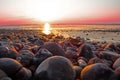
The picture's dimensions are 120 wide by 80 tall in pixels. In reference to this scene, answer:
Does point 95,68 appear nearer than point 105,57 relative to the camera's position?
Yes

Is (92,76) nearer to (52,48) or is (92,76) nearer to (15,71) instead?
(15,71)

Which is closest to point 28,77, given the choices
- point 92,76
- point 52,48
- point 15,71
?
point 15,71

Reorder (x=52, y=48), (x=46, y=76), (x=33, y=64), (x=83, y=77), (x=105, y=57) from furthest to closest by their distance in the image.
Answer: (x=105, y=57) < (x=52, y=48) < (x=33, y=64) < (x=83, y=77) < (x=46, y=76)

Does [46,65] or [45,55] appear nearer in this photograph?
[46,65]

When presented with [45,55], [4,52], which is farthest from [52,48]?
[4,52]

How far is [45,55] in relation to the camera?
5043 millimetres

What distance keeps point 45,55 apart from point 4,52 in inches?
34.8

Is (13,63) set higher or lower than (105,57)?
higher

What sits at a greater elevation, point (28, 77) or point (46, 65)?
point (46, 65)

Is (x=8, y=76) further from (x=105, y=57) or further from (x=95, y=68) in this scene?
(x=105, y=57)

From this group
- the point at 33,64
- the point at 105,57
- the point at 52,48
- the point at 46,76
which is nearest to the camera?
the point at 46,76

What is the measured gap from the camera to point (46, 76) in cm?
386

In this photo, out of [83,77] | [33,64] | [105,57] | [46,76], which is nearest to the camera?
[46,76]

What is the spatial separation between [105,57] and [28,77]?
2905 mm
